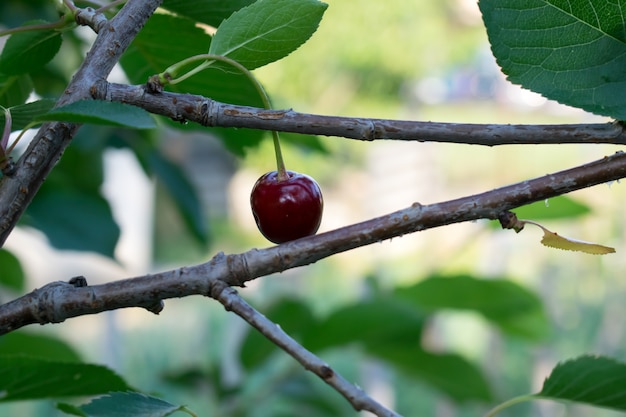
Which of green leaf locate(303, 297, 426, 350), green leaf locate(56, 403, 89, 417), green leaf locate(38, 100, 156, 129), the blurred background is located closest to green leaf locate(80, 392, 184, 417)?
green leaf locate(56, 403, 89, 417)

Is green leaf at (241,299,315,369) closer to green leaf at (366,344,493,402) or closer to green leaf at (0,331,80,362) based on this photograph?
green leaf at (366,344,493,402)

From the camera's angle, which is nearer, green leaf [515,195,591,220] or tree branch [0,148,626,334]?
tree branch [0,148,626,334]

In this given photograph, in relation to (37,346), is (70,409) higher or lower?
lower

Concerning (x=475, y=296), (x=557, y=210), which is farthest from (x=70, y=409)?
(x=475, y=296)

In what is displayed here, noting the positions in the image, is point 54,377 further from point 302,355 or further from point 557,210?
point 557,210

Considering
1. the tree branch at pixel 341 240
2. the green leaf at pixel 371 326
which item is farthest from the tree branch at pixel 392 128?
the green leaf at pixel 371 326

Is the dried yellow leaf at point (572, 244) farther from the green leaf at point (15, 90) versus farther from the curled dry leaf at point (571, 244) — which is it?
the green leaf at point (15, 90)
